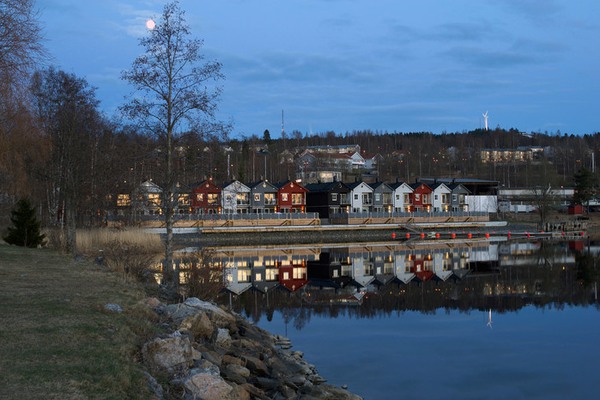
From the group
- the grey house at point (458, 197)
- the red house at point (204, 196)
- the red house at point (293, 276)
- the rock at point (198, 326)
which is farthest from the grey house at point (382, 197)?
the rock at point (198, 326)

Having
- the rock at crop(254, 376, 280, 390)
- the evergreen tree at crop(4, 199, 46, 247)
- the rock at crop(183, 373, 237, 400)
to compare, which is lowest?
the rock at crop(254, 376, 280, 390)

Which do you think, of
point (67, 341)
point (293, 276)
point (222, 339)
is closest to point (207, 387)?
point (67, 341)

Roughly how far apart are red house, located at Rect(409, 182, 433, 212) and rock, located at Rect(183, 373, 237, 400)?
3475 inches

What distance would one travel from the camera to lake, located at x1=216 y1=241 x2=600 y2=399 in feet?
48.8

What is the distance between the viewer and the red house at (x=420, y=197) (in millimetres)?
95875

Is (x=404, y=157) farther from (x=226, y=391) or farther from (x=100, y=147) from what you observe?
(x=226, y=391)

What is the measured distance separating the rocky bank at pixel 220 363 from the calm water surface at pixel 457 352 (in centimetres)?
124

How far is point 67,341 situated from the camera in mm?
9969

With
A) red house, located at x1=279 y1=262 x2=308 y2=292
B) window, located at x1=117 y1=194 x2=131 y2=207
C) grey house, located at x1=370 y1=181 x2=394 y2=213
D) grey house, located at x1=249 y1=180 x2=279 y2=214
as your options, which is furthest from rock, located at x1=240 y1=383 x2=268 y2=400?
grey house, located at x1=370 y1=181 x2=394 y2=213

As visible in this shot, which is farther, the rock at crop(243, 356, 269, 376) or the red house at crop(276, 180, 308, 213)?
the red house at crop(276, 180, 308, 213)

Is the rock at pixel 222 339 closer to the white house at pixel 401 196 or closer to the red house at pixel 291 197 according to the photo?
the red house at pixel 291 197

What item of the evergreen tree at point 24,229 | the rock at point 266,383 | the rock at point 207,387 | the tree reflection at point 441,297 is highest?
the evergreen tree at point 24,229

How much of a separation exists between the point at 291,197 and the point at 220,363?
75.9 m

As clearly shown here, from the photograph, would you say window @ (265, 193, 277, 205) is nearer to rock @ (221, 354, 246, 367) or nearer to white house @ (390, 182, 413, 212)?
white house @ (390, 182, 413, 212)
